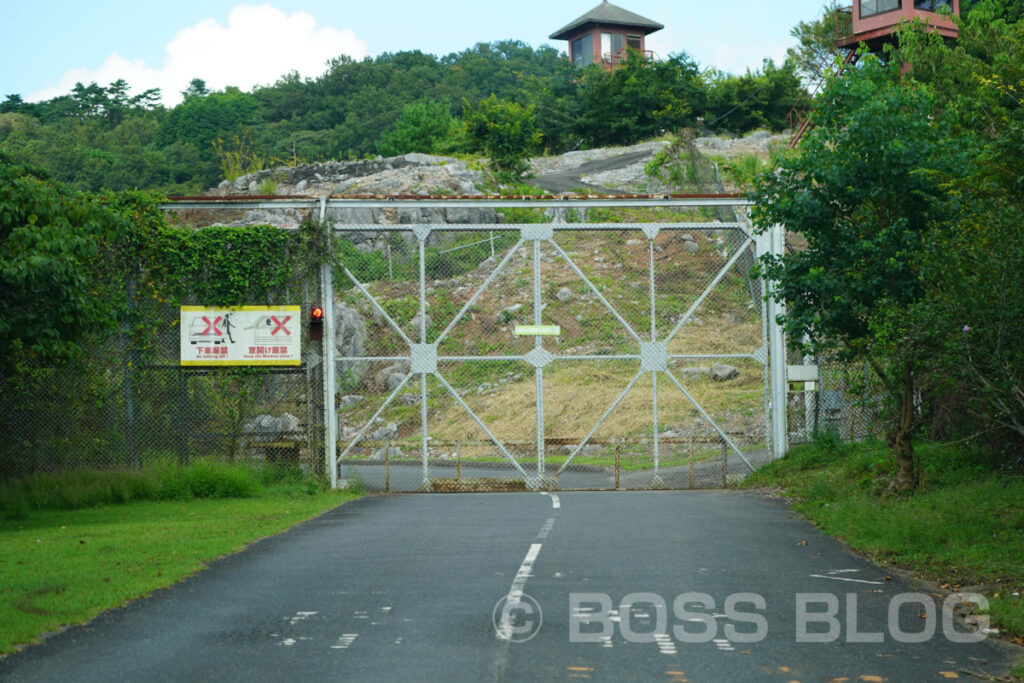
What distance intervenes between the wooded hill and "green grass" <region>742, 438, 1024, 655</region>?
3055 centimetres

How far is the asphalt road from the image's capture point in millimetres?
6719

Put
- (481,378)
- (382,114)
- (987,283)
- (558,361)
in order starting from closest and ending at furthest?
(987,283)
(558,361)
(481,378)
(382,114)

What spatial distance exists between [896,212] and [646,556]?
277 inches

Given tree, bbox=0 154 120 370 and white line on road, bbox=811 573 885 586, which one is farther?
tree, bbox=0 154 120 370

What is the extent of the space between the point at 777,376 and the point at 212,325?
34.1 feet

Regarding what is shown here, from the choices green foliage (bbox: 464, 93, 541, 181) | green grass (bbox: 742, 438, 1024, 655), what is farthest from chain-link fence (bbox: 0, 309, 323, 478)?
green foliage (bbox: 464, 93, 541, 181)

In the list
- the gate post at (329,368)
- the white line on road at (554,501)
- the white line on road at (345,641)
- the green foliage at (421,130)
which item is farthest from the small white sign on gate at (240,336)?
the green foliage at (421,130)

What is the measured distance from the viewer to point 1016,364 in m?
10.1

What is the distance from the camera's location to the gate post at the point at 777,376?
2061 cm

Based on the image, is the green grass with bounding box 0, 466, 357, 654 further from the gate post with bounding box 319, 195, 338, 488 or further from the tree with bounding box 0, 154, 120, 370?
the tree with bounding box 0, 154, 120, 370

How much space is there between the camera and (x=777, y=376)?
20.6 meters

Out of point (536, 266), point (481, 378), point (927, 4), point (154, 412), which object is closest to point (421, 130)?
point (927, 4)

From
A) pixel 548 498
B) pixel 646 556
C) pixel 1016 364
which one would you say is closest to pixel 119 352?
pixel 548 498

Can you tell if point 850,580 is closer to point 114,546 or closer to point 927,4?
point 114,546
